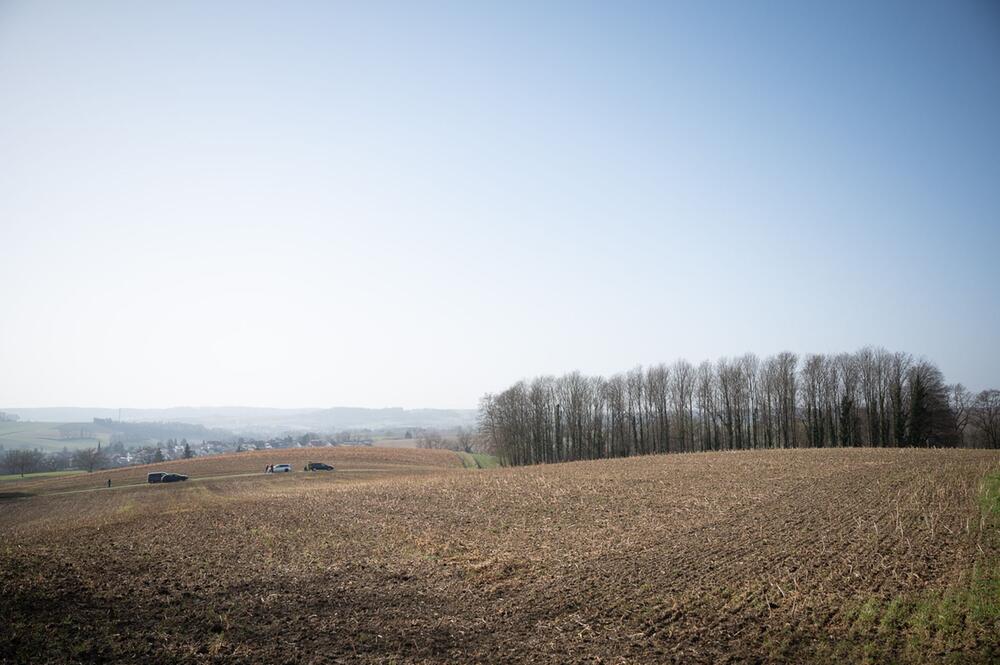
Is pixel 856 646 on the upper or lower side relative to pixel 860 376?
lower

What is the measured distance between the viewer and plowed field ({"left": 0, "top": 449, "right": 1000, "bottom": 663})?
8.96 metres

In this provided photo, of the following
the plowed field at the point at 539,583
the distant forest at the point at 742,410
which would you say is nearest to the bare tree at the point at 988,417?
the distant forest at the point at 742,410

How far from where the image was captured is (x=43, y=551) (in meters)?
14.1

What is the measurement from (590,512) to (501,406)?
60025 millimetres

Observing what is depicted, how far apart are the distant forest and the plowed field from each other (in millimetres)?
46387

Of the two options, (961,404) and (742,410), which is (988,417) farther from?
(742,410)

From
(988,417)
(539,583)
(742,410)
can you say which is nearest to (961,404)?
(988,417)

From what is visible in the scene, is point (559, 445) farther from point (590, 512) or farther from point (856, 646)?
point (856, 646)

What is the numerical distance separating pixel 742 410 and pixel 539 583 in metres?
66.6

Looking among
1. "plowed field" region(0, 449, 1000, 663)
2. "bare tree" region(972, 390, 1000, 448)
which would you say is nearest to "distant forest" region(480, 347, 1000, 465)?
"bare tree" region(972, 390, 1000, 448)

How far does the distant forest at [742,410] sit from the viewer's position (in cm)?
6112

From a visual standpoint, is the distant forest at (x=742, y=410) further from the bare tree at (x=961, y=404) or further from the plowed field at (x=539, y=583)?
the plowed field at (x=539, y=583)

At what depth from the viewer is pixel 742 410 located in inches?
2766

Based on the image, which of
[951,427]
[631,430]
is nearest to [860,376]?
[951,427]
